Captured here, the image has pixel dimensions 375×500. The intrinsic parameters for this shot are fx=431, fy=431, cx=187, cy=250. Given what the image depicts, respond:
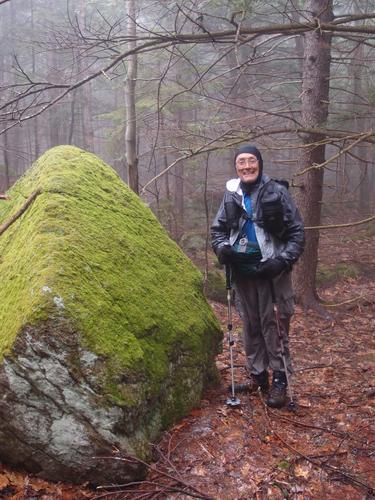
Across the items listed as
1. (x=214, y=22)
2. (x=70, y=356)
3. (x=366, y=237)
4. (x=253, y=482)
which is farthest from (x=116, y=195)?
(x=214, y=22)

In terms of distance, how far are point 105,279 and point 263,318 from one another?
171 cm

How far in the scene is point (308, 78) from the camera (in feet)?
27.5

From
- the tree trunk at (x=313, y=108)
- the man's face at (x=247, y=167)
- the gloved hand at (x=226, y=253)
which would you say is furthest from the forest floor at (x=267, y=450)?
the tree trunk at (x=313, y=108)

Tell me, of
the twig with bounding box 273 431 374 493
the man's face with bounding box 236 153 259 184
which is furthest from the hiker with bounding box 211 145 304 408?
the twig with bounding box 273 431 374 493

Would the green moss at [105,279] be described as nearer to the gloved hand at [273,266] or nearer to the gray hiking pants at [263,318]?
the gray hiking pants at [263,318]

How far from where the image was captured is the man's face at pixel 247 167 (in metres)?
4.32

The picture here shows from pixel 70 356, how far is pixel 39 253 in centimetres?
95

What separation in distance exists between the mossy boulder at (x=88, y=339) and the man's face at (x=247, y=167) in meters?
1.29

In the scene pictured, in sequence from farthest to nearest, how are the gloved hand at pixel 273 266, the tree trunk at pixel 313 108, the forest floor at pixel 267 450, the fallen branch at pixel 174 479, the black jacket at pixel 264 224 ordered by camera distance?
1. the tree trunk at pixel 313 108
2. the black jacket at pixel 264 224
3. the gloved hand at pixel 273 266
4. the forest floor at pixel 267 450
5. the fallen branch at pixel 174 479

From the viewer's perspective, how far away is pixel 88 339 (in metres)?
3.06

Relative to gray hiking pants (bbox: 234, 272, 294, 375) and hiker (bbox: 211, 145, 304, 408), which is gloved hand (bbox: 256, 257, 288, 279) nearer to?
hiker (bbox: 211, 145, 304, 408)

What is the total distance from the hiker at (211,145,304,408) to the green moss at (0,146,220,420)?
56 cm

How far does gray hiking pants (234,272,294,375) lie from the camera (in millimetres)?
4367

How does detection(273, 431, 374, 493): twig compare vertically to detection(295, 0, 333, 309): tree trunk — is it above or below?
below
